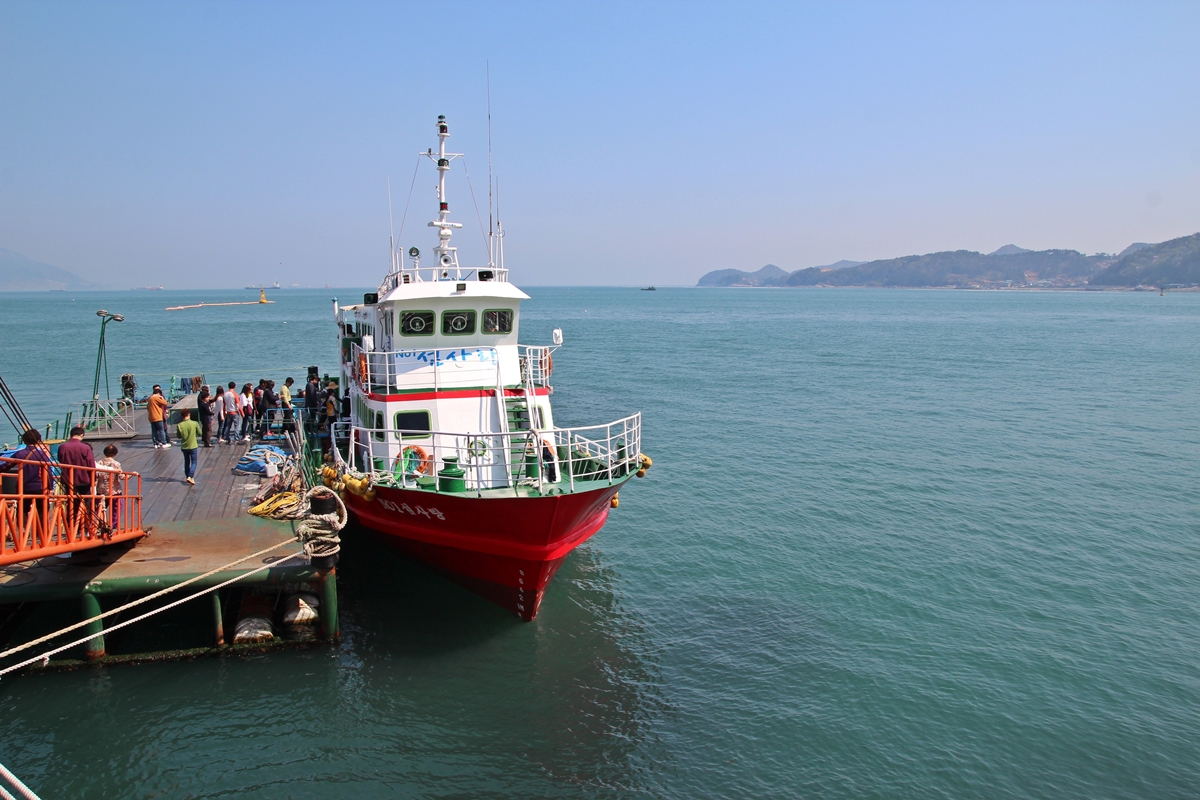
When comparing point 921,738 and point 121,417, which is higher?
point 121,417

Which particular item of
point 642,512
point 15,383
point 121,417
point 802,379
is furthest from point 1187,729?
point 15,383

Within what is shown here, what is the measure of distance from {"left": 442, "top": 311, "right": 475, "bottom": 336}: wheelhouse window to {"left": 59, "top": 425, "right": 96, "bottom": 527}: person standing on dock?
678cm

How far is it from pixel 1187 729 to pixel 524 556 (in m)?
10.4

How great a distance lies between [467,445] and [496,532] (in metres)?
1.88

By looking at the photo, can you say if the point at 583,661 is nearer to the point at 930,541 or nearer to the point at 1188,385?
the point at 930,541

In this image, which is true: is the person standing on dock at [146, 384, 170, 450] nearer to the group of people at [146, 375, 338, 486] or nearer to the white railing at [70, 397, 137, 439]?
the group of people at [146, 375, 338, 486]

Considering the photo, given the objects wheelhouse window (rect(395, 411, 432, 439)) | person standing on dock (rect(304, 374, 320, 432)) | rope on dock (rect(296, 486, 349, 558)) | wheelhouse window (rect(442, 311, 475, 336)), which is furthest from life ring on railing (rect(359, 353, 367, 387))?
person standing on dock (rect(304, 374, 320, 432))

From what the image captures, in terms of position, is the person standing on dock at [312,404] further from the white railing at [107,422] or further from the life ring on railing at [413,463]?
the life ring on railing at [413,463]

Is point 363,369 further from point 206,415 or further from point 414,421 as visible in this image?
point 206,415

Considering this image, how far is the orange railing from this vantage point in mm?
8867

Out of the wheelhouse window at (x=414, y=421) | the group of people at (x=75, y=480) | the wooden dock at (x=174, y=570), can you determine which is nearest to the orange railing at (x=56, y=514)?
the group of people at (x=75, y=480)

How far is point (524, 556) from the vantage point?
12.6 metres

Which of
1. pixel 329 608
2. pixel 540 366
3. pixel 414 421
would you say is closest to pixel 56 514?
pixel 329 608

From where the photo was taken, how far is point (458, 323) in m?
15.9
